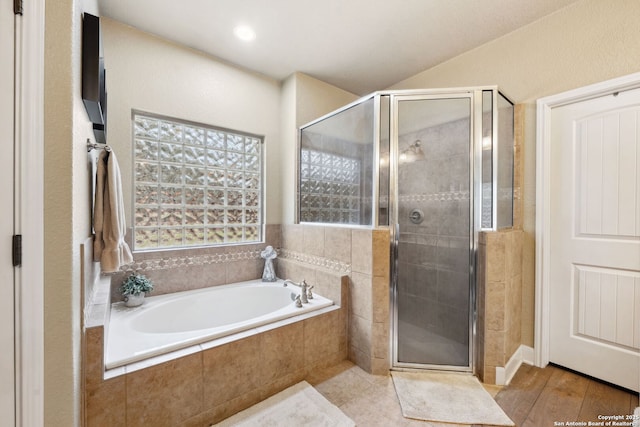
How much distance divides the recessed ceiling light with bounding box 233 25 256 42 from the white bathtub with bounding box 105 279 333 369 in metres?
2.10

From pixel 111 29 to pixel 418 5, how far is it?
2.21 meters

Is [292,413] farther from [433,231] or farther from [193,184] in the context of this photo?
[193,184]

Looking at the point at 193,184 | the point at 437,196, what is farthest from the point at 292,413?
the point at 193,184

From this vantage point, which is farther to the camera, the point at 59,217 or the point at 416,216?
the point at 416,216

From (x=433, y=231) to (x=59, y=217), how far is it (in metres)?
2.12

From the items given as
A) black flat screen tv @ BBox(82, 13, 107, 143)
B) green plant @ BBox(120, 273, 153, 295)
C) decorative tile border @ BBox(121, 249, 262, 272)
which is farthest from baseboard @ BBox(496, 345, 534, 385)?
black flat screen tv @ BBox(82, 13, 107, 143)

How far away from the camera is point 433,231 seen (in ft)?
6.81

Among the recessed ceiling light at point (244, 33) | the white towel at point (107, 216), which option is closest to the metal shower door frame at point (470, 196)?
the recessed ceiling light at point (244, 33)

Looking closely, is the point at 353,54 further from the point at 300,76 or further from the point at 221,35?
the point at 221,35

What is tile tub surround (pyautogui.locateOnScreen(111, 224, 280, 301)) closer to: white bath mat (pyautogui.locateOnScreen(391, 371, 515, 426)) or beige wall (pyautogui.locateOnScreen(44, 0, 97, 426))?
beige wall (pyautogui.locateOnScreen(44, 0, 97, 426))

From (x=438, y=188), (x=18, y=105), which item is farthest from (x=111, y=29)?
(x=438, y=188)

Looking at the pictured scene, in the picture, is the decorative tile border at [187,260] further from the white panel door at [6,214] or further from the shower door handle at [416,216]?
the shower door handle at [416,216]

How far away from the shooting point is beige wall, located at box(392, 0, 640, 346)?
5.42 feet

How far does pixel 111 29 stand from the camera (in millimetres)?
1958
